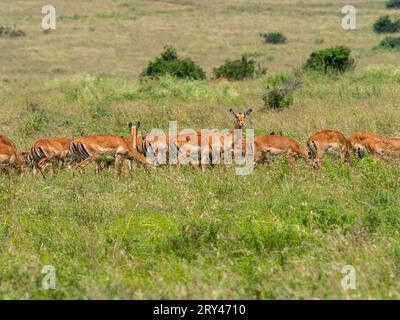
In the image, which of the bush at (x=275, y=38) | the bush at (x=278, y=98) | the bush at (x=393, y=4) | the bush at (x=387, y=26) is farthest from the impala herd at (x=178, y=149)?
the bush at (x=393, y=4)

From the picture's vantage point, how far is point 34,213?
7707mm

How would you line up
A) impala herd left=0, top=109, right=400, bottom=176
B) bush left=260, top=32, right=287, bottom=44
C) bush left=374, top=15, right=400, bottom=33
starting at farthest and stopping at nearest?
bush left=374, top=15, right=400, bottom=33 → bush left=260, top=32, right=287, bottom=44 → impala herd left=0, top=109, right=400, bottom=176

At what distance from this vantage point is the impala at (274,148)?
35.3 ft

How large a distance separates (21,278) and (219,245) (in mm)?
1756

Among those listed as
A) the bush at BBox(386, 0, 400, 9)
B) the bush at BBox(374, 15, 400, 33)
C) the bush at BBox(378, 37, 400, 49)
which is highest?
the bush at BBox(386, 0, 400, 9)

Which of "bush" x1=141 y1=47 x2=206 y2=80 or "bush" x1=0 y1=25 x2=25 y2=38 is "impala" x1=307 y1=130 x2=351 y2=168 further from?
"bush" x1=0 y1=25 x2=25 y2=38

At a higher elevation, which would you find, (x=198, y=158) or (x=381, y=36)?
(x=381, y=36)

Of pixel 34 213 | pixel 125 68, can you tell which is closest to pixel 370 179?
pixel 34 213

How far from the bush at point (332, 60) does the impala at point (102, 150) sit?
12.7 meters

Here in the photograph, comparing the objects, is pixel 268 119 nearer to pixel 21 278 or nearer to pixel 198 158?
pixel 198 158

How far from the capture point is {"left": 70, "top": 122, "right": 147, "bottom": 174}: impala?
10.8m

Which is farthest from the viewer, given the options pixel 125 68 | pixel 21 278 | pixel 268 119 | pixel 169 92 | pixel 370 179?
pixel 125 68

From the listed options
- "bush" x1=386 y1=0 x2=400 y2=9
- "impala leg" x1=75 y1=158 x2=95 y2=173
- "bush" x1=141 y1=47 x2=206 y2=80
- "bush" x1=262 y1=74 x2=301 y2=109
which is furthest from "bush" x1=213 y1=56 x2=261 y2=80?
"bush" x1=386 y1=0 x2=400 y2=9

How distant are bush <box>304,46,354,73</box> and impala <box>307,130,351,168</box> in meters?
12.2
